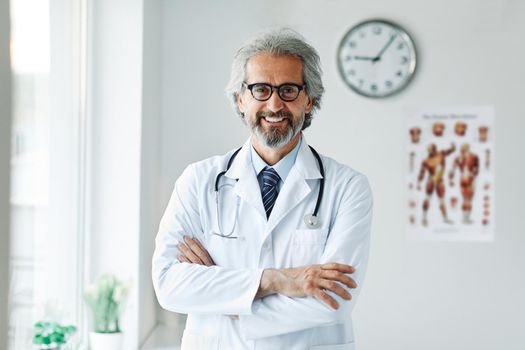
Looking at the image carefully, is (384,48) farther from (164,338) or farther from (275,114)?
(275,114)

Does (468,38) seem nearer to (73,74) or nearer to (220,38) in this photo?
(220,38)

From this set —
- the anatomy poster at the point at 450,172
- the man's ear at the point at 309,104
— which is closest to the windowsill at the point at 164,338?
the anatomy poster at the point at 450,172

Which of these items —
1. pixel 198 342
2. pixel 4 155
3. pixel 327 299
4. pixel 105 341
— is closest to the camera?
pixel 4 155

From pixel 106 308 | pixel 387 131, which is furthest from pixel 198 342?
pixel 387 131

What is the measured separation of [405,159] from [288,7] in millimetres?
875

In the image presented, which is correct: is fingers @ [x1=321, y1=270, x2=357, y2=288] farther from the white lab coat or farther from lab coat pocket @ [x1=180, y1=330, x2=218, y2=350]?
lab coat pocket @ [x1=180, y1=330, x2=218, y2=350]

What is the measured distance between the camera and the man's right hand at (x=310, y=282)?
5.42 feet

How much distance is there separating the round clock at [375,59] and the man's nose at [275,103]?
1778 millimetres

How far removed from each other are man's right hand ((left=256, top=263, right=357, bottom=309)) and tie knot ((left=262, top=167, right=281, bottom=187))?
0.24 m

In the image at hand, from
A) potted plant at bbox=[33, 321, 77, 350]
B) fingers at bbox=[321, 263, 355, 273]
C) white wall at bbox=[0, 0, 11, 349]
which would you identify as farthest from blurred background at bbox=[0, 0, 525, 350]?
white wall at bbox=[0, 0, 11, 349]

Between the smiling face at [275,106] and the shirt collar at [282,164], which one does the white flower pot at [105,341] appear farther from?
the smiling face at [275,106]

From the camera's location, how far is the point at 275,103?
5.59 ft

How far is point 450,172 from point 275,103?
76.1 inches

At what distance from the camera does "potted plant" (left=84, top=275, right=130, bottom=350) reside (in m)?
2.65
